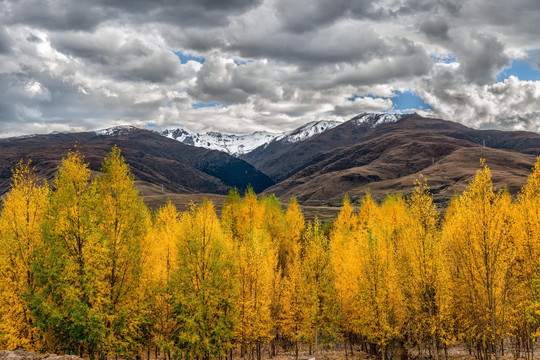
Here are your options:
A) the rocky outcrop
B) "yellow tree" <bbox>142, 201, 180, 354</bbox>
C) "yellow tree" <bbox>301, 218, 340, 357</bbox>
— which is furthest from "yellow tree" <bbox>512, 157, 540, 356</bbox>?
the rocky outcrop

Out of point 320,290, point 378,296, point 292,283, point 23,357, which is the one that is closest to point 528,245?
point 378,296

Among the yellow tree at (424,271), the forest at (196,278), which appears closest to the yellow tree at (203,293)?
the forest at (196,278)

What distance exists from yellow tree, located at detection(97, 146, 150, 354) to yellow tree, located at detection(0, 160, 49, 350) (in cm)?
471

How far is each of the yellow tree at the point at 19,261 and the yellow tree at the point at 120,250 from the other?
4712 millimetres

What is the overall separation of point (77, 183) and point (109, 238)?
16.0 ft

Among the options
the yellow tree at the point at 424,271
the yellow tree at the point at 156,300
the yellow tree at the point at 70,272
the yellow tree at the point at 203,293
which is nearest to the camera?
the yellow tree at the point at 70,272

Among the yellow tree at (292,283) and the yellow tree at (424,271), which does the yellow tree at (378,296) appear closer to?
the yellow tree at (424,271)

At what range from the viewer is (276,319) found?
4300 centimetres

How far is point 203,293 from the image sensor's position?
27.7 m

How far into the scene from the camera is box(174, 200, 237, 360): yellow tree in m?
27.2

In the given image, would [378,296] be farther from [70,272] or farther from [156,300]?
[70,272]

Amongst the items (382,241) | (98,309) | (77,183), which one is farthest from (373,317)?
(77,183)

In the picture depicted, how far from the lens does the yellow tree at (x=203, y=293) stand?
2717 cm

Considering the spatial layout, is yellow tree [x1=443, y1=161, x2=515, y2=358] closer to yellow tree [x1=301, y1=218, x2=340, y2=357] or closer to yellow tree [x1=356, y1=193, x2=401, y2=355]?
yellow tree [x1=356, y1=193, x2=401, y2=355]
